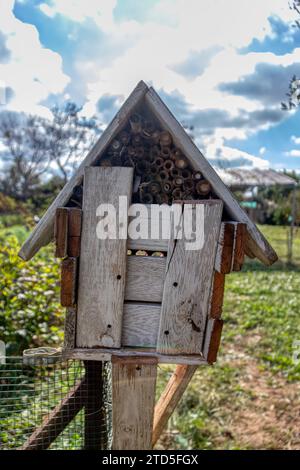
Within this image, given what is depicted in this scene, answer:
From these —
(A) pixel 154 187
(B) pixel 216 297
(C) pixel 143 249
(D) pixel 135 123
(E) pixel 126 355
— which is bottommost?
(E) pixel 126 355

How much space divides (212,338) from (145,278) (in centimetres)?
36

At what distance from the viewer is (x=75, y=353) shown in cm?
175

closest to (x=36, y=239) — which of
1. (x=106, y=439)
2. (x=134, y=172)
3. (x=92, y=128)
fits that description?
(x=134, y=172)

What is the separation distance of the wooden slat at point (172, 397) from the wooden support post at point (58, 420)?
0.40m

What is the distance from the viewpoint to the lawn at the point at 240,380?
11.3ft

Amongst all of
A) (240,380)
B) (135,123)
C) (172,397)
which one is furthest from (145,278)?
(240,380)

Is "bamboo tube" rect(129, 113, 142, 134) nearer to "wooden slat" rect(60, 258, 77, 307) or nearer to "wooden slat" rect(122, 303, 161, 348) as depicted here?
"wooden slat" rect(60, 258, 77, 307)

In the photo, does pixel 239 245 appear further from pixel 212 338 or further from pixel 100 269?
pixel 100 269

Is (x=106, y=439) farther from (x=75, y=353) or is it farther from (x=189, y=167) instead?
(x=189, y=167)

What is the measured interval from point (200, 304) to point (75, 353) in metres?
0.54

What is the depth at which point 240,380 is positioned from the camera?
440cm

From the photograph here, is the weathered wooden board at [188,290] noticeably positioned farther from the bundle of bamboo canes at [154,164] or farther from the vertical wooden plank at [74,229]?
the vertical wooden plank at [74,229]

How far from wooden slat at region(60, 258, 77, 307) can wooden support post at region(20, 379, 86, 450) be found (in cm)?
73

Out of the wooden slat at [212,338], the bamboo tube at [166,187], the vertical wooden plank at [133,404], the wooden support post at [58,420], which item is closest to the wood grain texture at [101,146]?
the bamboo tube at [166,187]
